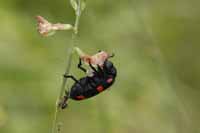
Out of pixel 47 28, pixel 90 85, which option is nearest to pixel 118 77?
pixel 90 85

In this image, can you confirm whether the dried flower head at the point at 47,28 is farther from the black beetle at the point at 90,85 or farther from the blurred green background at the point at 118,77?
the blurred green background at the point at 118,77

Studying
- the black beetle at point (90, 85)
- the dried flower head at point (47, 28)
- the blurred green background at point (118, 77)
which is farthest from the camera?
the blurred green background at point (118, 77)

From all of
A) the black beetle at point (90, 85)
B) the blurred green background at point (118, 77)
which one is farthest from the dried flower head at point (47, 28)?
the blurred green background at point (118, 77)

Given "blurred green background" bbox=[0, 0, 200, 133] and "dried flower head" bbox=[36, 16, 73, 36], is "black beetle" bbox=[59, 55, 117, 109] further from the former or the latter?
"blurred green background" bbox=[0, 0, 200, 133]

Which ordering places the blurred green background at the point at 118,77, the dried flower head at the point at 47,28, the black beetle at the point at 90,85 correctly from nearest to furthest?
the dried flower head at the point at 47,28
the black beetle at the point at 90,85
the blurred green background at the point at 118,77

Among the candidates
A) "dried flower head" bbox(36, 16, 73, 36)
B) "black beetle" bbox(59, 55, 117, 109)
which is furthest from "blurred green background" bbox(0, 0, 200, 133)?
"dried flower head" bbox(36, 16, 73, 36)

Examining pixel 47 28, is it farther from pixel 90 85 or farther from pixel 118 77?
pixel 118 77

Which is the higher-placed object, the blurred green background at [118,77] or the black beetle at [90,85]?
the blurred green background at [118,77]

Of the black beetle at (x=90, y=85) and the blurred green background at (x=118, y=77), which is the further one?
the blurred green background at (x=118, y=77)

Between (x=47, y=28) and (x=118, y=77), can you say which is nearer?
(x=47, y=28)
